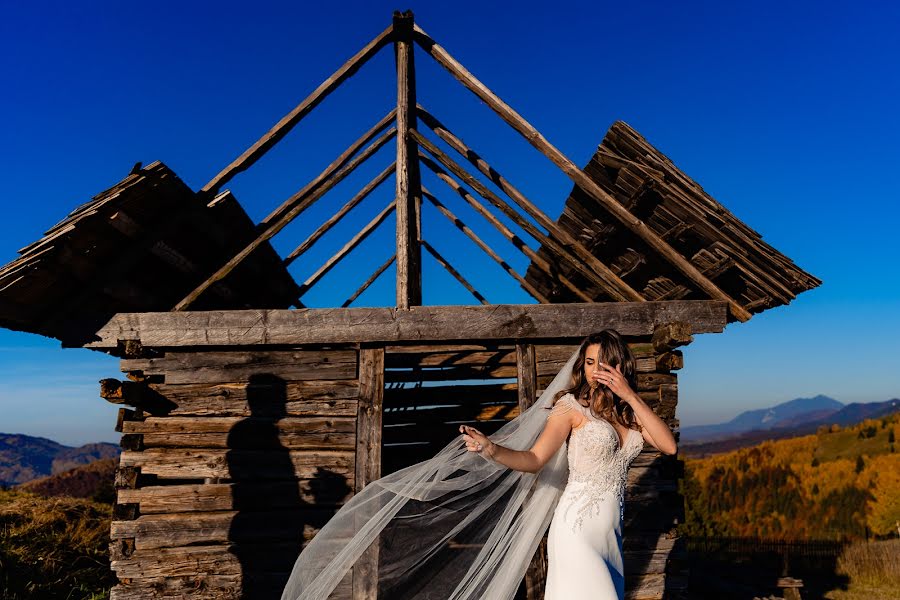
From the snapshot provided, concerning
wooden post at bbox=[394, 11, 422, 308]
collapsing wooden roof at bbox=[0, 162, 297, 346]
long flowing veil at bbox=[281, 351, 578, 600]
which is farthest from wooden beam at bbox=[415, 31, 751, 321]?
collapsing wooden roof at bbox=[0, 162, 297, 346]

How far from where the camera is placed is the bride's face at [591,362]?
3.79 metres

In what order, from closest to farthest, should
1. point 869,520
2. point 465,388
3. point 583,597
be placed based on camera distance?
point 583,597, point 465,388, point 869,520

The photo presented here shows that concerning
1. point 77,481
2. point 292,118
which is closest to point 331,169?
point 292,118

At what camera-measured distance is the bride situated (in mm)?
3533

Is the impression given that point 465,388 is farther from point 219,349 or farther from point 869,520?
point 869,520

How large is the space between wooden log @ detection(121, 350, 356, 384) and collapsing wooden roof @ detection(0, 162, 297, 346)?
64 centimetres

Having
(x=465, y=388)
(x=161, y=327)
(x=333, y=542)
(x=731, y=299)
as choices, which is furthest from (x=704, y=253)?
(x=161, y=327)

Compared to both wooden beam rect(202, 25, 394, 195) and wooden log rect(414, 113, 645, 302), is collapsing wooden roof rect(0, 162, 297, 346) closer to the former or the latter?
wooden beam rect(202, 25, 394, 195)

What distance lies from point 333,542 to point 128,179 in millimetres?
3392

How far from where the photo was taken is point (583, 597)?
11.0 feet

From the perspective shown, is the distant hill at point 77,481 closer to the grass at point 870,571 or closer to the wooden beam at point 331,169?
the wooden beam at point 331,169

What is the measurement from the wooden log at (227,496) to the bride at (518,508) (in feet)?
4.17

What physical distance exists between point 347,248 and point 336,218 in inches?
22.8

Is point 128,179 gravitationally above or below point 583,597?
above
